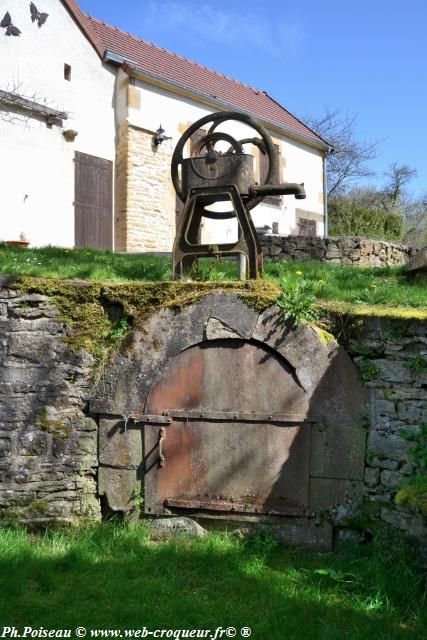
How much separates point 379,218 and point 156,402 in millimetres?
17546

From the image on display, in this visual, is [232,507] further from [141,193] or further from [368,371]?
[141,193]

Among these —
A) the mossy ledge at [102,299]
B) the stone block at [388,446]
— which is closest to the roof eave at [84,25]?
the mossy ledge at [102,299]

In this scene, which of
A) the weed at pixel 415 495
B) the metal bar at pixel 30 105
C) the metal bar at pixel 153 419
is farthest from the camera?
the metal bar at pixel 30 105

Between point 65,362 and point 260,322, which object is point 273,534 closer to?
point 260,322

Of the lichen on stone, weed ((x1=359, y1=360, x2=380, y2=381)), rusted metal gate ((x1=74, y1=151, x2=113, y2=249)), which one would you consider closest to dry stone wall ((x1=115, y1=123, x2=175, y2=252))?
rusted metal gate ((x1=74, y1=151, x2=113, y2=249))

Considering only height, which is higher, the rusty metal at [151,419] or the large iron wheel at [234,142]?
the large iron wheel at [234,142]

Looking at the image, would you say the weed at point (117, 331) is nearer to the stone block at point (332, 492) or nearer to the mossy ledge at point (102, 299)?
the mossy ledge at point (102, 299)

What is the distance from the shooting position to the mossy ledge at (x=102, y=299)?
18.9 ft

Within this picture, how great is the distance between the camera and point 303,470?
5.36 m

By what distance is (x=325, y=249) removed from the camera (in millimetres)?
10289

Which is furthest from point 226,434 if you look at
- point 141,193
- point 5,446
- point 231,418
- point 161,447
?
point 141,193

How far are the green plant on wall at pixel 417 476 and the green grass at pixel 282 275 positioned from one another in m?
1.09

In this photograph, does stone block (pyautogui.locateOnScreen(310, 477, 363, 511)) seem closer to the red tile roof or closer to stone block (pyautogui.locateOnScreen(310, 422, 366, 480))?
stone block (pyautogui.locateOnScreen(310, 422, 366, 480))

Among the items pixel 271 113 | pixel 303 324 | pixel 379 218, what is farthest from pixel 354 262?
pixel 379 218
